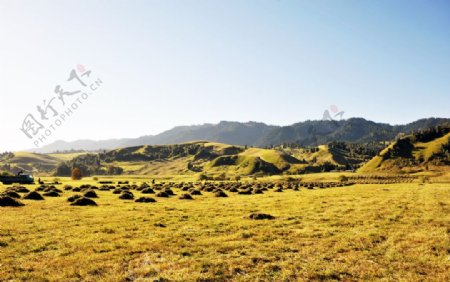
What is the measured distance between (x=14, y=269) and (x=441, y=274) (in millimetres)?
18699

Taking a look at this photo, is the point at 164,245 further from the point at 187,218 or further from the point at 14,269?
the point at 187,218

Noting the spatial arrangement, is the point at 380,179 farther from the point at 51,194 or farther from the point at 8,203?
the point at 8,203

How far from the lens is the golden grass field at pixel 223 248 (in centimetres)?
1506

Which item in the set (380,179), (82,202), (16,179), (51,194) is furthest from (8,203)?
(380,179)

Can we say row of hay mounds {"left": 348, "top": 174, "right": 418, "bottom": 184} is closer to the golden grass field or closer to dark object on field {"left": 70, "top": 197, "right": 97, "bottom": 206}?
the golden grass field

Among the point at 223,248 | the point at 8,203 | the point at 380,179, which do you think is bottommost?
the point at 380,179

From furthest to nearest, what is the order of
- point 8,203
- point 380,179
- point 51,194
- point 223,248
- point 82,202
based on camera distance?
point 380,179, point 51,194, point 82,202, point 8,203, point 223,248

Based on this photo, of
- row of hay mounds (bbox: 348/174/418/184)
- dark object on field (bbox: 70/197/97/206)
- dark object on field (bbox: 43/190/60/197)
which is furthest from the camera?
row of hay mounds (bbox: 348/174/418/184)

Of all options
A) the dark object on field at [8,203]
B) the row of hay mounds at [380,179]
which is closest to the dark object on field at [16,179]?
the dark object on field at [8,203]

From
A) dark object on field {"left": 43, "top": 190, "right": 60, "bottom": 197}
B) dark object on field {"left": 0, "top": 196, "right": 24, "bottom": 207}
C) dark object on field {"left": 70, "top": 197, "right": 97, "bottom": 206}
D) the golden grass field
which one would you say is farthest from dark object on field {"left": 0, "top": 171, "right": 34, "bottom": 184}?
the golden grass field

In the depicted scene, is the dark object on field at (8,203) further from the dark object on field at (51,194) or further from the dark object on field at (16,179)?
the dark object on field at (16,179)

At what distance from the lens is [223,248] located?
1956cm

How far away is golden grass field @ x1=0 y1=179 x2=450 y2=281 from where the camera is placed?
593 inches

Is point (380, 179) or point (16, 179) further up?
point (16, 179)
